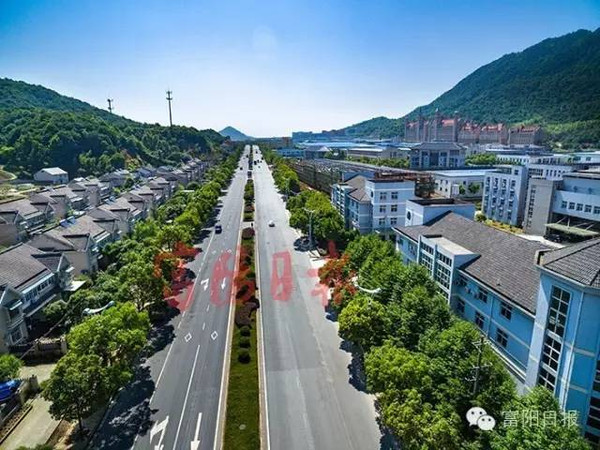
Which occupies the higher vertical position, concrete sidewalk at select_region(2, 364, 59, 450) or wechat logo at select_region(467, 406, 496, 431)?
wechat logo at select_region(467, 406, 496, 431)

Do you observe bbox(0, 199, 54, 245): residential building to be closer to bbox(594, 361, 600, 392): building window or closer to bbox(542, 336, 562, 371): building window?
bbox(542, 336, 562, 371): building window

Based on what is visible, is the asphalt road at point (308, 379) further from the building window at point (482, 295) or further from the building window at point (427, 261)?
the building window at point (482, 295)

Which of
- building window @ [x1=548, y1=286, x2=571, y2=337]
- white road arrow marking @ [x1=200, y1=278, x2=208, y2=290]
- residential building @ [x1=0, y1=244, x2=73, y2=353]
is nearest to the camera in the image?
building window @ [x1=548, y1=286, x2=571, y2=337]

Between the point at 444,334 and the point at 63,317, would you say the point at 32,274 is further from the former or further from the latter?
the point at 444,334

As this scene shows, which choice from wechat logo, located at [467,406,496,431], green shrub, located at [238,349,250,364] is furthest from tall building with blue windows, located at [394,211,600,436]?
green shrub, located at [238,349,250,364]

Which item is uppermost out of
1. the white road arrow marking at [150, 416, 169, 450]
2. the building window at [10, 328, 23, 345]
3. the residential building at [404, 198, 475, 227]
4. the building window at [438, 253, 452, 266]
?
the residential building at [404, 198, 475, 227]

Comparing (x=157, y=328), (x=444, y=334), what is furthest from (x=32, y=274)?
(x=444, y=334)

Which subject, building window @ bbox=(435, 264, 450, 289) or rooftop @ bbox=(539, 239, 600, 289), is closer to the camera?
rooftop @ bbox=(539, 239, 600, 289)

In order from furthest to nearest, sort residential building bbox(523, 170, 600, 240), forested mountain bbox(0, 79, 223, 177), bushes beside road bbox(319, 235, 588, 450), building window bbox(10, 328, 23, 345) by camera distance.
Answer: forested mountain bbox(0, 79, 223, 177) → residential building bbox(523, 170, 600, 240) → building window bbox(10, 328, 23, 345) → bushes beside road bbox(319, 235, 588, 450)
